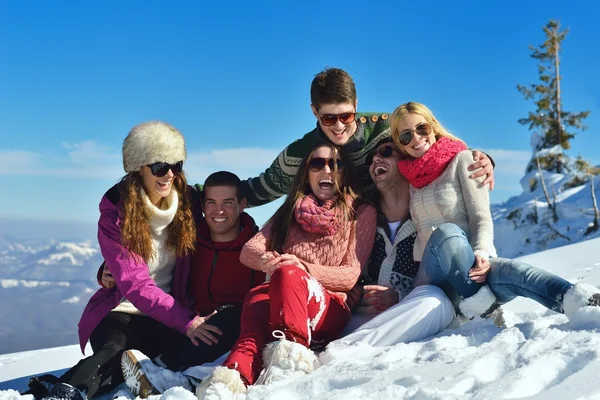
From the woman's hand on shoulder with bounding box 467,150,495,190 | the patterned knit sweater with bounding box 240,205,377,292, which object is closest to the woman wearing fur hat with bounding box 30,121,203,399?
the patterned knit sweater with bounding box 240,205,377,292

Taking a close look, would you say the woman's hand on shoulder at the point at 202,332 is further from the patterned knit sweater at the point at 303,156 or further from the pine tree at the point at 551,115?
the pine tree at the point at 551,115

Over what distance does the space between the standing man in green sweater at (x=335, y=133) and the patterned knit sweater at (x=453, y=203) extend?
132 mm

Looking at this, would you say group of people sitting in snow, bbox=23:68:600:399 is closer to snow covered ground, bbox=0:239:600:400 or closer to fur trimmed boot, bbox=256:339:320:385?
fur trimmed boot, bbox=256:339:320:385

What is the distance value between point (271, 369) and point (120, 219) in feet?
5.12

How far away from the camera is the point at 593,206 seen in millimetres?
26281

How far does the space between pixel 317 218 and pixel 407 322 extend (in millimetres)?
905

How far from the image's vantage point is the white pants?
3.73 meters

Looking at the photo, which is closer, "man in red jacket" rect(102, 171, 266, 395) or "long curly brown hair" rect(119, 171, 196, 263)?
"long curly brown hair" rect(119, 171, 196, 263)

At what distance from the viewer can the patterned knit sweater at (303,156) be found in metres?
4.75

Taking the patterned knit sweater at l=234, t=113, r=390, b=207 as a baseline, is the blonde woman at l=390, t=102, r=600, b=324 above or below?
below

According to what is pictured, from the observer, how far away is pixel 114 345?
159 inches

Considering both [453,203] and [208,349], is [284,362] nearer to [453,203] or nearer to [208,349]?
[208,349]

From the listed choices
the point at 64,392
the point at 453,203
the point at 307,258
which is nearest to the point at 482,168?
the point at 453,203

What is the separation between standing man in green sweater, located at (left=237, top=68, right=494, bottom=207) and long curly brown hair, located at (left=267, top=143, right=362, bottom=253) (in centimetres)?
18
